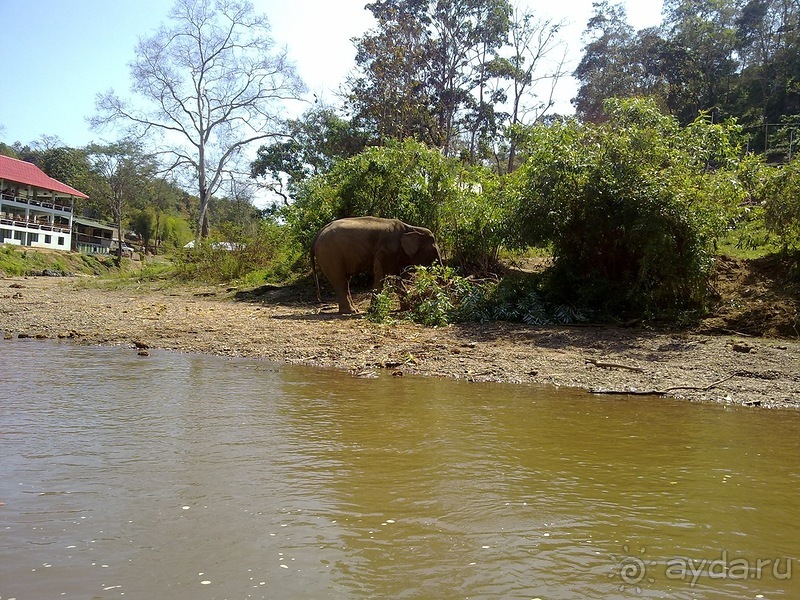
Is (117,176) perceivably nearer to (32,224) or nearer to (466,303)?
(32,224)

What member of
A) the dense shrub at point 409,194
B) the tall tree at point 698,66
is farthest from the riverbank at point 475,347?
the tall tree at point 698,66

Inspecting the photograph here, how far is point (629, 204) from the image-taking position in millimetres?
11344

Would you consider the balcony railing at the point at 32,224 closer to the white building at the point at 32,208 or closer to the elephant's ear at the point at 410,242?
the white building at the point at 32,208

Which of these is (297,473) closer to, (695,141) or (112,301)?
(695,141)

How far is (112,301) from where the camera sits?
646 inches

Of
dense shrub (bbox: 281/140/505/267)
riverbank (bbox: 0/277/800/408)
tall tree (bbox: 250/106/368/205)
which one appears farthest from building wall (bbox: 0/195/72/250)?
riverbank (bbox: 0/277/800/408)

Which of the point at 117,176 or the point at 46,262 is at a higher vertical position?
the point at 117,176

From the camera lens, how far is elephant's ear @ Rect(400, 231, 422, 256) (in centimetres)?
1437

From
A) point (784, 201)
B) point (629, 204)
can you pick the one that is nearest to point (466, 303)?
point (629, 204)

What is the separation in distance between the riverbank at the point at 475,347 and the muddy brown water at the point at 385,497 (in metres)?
1.31

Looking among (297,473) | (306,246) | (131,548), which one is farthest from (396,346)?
(306,246)

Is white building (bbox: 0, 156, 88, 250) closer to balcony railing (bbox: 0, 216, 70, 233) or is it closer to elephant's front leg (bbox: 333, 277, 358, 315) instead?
balcony railing (bbox: 0, 216, 70, 233)

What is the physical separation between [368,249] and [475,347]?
5324 mm

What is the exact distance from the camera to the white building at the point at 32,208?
47969mm
